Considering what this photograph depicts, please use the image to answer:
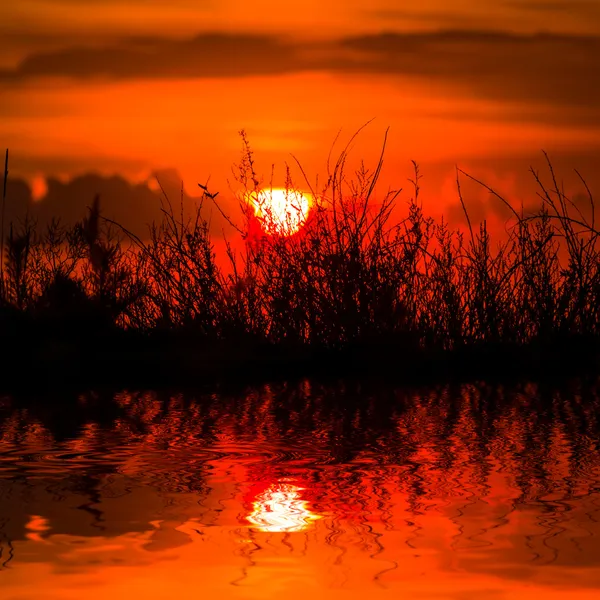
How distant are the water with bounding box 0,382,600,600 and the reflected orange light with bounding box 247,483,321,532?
0.5 inches

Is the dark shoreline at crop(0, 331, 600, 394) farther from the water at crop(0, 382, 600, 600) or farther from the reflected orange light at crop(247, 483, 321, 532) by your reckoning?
the reflected orange light at crop(247, 483, 321, 532)

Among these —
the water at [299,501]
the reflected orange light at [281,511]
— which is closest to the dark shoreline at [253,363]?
the water at [299,501]

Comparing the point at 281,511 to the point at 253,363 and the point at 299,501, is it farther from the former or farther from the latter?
the point at 253,363

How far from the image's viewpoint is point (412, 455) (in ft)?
16.7

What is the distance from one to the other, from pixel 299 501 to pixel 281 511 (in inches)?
6.3

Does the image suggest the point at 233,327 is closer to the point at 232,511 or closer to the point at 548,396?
the point at 548,396

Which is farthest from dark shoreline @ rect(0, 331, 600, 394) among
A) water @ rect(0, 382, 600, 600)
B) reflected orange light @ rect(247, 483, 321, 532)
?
reflected orange light @ rect(247, 483, 321, 532)

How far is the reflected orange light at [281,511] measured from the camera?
376cm

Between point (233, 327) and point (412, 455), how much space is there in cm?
468

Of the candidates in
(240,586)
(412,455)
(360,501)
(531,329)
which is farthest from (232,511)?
(531,329)

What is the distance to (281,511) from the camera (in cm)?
398

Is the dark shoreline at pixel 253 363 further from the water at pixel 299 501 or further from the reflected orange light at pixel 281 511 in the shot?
the reflected orange light at pixel 281 511

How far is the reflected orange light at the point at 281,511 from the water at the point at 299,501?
12 mm

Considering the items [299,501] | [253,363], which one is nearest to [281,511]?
[299,501]
